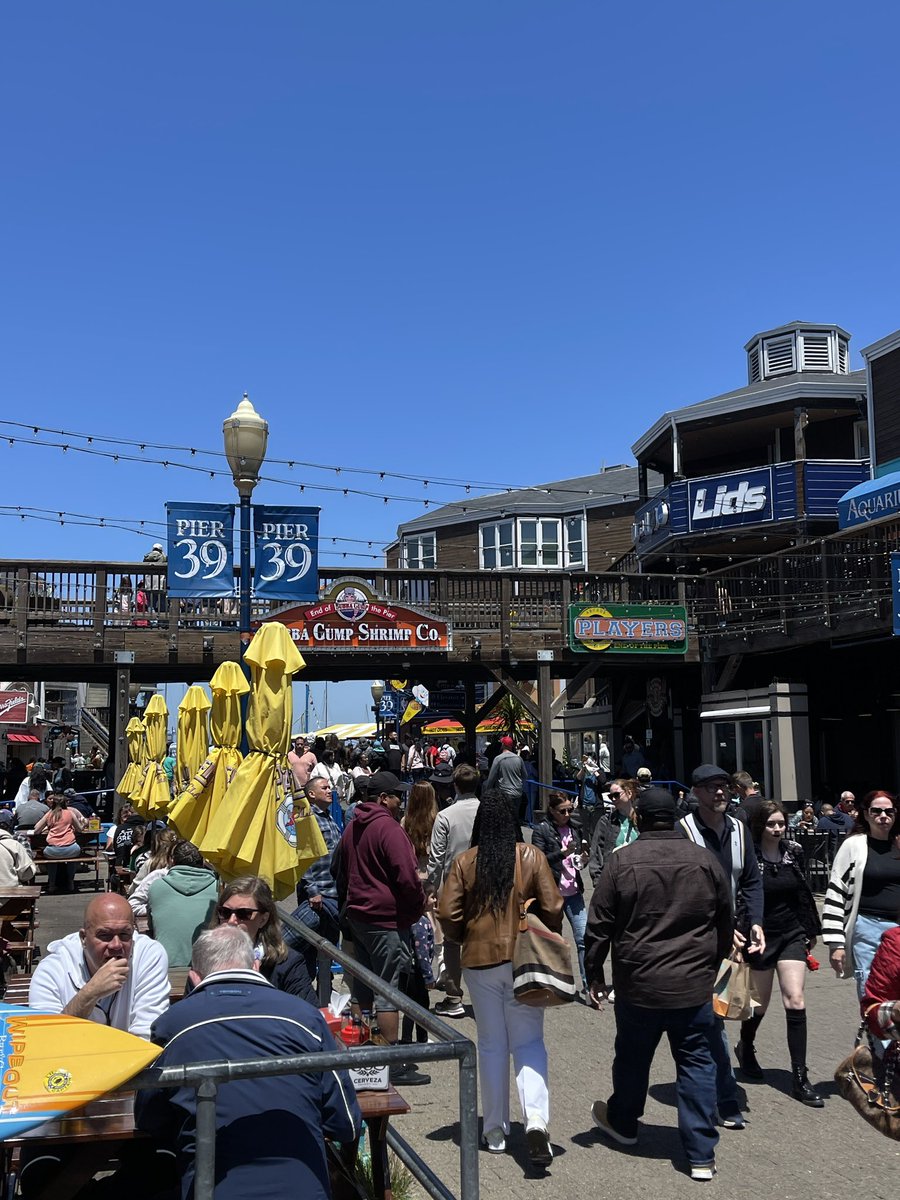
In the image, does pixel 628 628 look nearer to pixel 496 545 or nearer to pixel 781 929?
pixel 781 929

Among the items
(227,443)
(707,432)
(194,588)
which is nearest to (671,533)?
(707,432)

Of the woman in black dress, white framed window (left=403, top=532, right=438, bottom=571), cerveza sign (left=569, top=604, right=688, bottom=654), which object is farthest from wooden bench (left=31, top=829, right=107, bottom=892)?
white framed window (left=403, top=532, right=438, bottom=571)

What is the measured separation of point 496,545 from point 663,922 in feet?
114

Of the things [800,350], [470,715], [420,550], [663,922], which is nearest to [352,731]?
[420,550]

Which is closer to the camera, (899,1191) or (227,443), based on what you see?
(899,1191)

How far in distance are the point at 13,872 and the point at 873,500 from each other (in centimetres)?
1570

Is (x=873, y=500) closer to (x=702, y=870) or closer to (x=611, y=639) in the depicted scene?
(x=611, y=639)

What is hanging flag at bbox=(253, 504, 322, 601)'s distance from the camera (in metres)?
13.5

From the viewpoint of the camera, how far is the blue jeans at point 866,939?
241 inches

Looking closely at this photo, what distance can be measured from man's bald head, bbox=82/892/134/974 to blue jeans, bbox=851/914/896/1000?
3918mm

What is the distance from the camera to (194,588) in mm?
15711

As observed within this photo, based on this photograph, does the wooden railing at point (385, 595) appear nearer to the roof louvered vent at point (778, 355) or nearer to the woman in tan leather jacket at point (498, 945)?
the roof louvered vent at point (778, 355)

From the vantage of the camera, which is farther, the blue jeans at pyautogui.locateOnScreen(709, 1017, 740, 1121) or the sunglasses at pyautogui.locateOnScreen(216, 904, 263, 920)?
the blue jeans at pyautogui.locateOnScreen(709, 1017, 740, 1121)

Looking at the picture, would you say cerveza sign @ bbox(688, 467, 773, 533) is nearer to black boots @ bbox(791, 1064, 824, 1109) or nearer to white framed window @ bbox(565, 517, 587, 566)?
white framed window @ bbox(565, 517, 587, 566)
